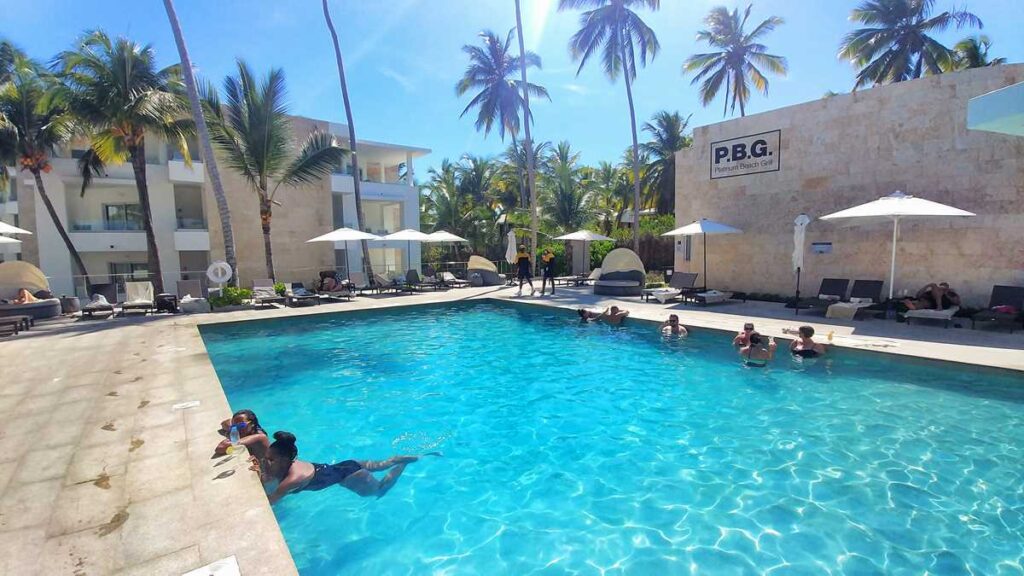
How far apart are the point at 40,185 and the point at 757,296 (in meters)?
24.1

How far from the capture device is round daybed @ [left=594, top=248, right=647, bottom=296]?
16109 mm

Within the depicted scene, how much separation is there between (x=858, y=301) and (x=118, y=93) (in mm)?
20277

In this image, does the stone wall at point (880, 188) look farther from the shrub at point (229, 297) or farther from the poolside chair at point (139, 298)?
the poolside chair at point (139, 298)

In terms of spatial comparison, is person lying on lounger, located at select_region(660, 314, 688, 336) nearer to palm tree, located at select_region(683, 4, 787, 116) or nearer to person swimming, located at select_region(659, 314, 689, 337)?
person swimming, located at select_region(659, 314, 689, 337)

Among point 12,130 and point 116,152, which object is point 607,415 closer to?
point 116,152

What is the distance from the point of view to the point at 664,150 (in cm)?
3142

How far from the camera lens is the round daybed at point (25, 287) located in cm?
1140

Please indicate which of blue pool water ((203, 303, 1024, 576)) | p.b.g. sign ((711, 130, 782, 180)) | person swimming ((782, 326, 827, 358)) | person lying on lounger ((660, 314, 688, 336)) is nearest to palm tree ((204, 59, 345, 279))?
blue pool water ((203, 303, 1024, 576))

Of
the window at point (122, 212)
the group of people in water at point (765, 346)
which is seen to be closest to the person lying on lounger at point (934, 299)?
the group of people in water at point (765, 346)

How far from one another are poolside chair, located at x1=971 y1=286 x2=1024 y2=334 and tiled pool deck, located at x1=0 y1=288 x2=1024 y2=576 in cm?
35

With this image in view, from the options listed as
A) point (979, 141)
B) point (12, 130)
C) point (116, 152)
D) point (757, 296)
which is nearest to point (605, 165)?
point (757, 296)

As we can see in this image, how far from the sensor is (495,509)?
13.5 feet

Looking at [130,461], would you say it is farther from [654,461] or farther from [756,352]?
[756,352]

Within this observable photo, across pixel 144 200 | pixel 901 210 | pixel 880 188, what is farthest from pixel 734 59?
pixel 144 200
